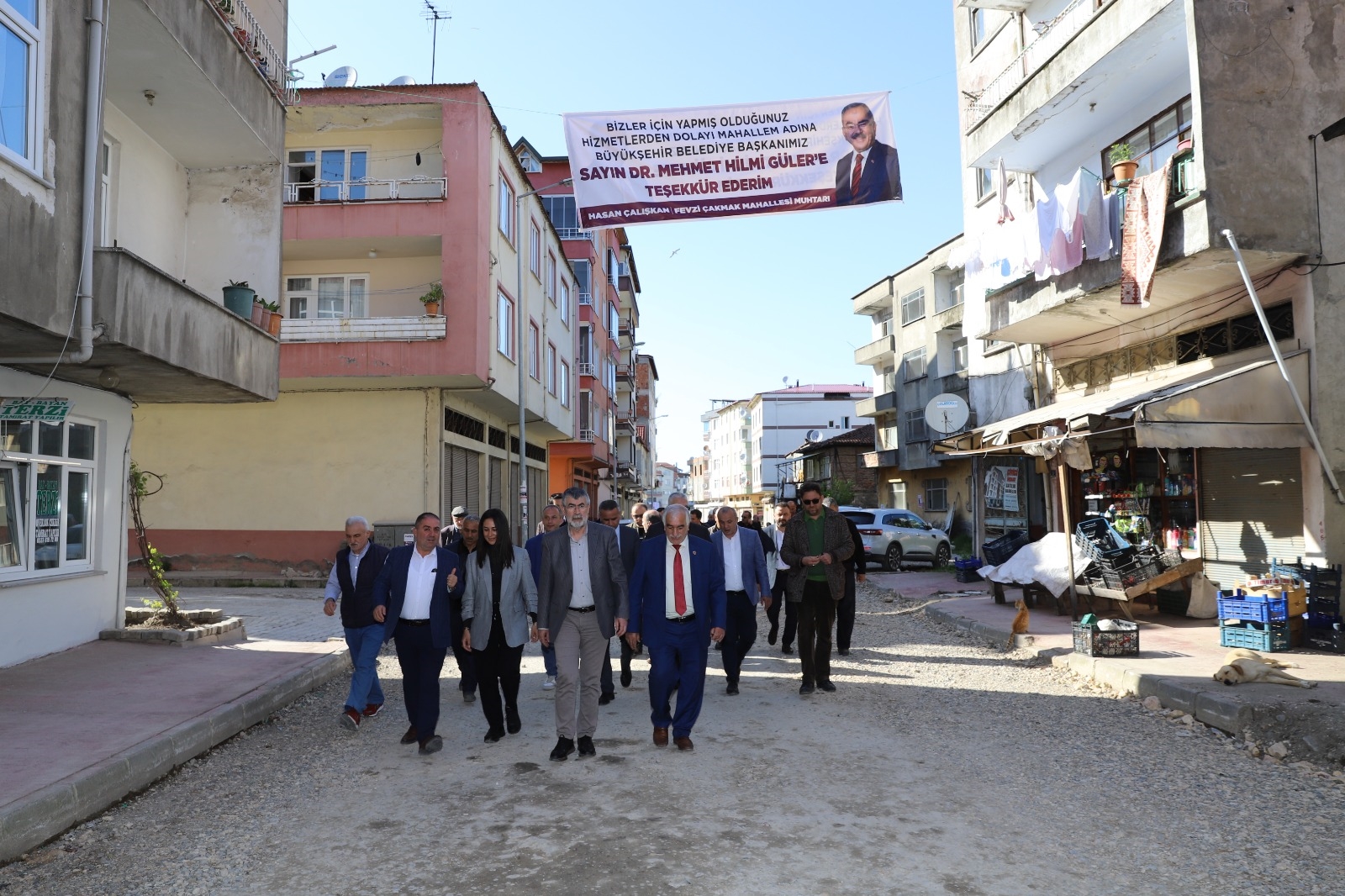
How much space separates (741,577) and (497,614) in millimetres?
2887

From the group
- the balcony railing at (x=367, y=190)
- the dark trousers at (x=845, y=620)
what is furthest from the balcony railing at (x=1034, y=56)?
the balcony railing at (x=367, y=190)

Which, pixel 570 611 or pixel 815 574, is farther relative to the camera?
pixel 815 574

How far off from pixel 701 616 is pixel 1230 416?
757 cm

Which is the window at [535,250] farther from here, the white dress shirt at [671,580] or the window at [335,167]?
the white dress shirt at [671,580]

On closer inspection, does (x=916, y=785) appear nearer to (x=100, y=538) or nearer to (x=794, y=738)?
(x=794, y=738)

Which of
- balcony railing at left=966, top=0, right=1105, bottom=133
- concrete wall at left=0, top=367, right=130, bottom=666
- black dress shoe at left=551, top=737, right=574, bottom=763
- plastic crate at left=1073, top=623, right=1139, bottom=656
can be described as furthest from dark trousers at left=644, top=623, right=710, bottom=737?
balcony railing at left=966, top=0, right=1105, bottom=133

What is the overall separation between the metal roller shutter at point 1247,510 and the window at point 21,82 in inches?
522

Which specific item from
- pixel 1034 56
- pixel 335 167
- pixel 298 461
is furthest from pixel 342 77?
pixel 1034 56

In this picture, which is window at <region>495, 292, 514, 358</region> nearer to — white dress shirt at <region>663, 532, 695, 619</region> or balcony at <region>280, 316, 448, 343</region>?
balcony at <region>280, 316, 448, 343</region>

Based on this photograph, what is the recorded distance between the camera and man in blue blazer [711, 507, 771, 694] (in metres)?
9.29

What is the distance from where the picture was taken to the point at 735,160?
10797mm

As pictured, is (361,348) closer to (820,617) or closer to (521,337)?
(521,337)

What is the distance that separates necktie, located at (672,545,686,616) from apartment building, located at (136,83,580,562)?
46.4 ft

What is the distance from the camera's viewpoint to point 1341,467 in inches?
443
